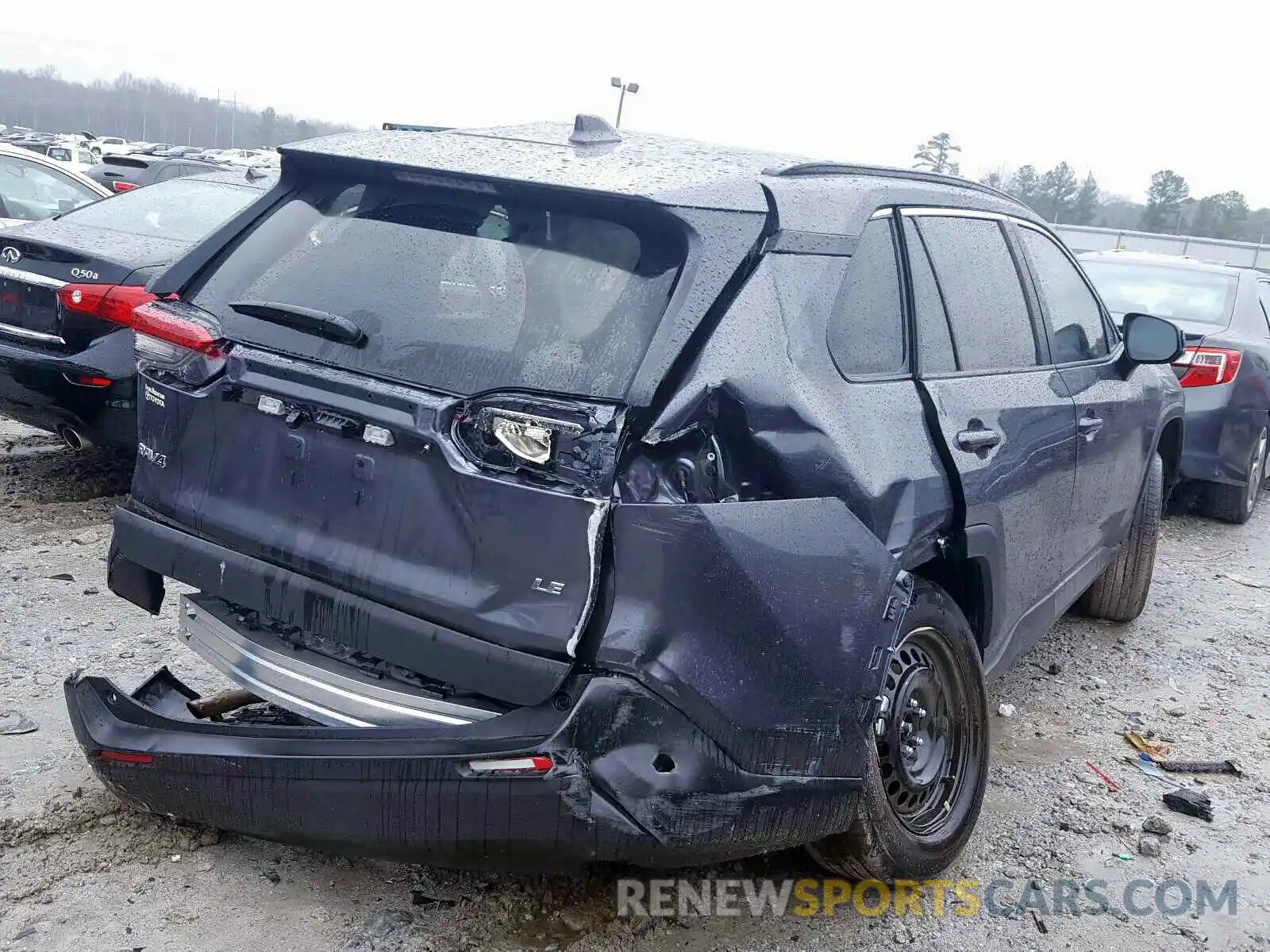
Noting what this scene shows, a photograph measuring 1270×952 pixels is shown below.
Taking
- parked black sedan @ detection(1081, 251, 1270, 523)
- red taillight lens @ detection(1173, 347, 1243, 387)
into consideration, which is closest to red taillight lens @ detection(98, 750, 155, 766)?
parked black sedan @ detection(1081, 251, 1270, 523)

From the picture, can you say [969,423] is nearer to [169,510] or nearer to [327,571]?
[327,571]

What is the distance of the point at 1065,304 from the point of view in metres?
4.38

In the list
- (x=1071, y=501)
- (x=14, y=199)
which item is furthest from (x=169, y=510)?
(x=14, y=199)

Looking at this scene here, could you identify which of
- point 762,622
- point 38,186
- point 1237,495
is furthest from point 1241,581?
point 38,186

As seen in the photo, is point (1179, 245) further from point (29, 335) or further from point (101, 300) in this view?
point (29, 335)

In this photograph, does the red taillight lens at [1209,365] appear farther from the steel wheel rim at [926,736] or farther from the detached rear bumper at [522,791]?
the detached rear bumper at [522,791]

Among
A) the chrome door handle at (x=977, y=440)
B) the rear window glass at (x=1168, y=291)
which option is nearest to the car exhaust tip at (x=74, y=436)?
the chrome door handle at (x=977, y=440)

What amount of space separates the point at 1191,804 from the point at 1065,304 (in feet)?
5.85

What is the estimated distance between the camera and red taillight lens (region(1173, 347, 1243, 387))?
7.26 meters

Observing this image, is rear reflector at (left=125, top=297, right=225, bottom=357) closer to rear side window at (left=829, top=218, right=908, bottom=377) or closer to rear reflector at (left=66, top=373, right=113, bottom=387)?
rear side window at (left=829, top=218, right=908, bottom=377)

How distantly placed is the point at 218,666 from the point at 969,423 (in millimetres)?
2041

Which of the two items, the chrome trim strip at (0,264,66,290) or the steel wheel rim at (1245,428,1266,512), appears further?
the steel wheel rim at (1245,428,1266,512)

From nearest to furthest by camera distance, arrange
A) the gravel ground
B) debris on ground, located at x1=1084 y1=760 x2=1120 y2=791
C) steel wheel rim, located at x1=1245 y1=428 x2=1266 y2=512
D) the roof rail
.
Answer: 1. the gravel ground
2. the roof rail
3. debris on ground, located at x1=1084 y1=760 x2=1120 y2=791
4. steel wheel rim, located at x1=1245 y1=428 x2=1266 y2=512

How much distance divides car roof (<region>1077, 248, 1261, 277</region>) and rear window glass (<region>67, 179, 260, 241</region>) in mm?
5530
